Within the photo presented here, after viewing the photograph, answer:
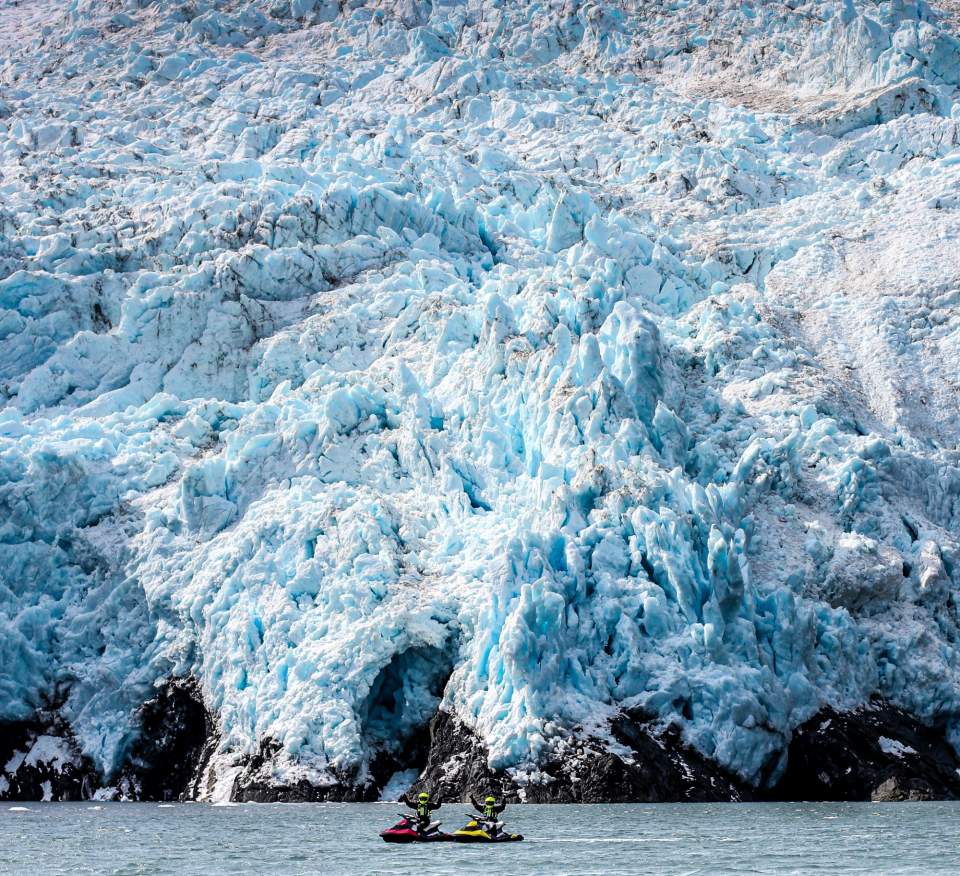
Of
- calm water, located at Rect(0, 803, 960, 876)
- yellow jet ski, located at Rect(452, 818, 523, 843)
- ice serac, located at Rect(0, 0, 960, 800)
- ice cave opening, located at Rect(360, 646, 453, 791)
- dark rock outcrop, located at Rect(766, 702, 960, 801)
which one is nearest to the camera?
calm water, located at Rect(0, 803, 960, 876)

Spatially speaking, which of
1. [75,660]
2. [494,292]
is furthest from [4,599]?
[494,292]

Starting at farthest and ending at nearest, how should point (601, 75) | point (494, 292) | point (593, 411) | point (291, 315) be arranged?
point (601, 75)
point (291, 315)
point (494, 292)
point (593, 411)

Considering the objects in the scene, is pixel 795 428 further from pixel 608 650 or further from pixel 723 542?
pixel 608 650

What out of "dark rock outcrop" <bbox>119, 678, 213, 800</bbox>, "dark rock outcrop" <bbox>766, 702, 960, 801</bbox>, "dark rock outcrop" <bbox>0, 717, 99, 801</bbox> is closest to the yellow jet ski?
"dark rock outcrop" <bbox>766, 702, 960, 801</bbox>

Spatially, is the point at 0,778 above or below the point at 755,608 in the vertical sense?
below

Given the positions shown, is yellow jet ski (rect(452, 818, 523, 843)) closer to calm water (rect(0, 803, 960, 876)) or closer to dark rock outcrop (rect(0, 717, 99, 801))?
calm water (rect(0, 803, 960, 876))

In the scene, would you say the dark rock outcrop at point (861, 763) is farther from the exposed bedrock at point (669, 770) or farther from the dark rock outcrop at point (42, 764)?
the dark rock outcrop at point (42, 764)
